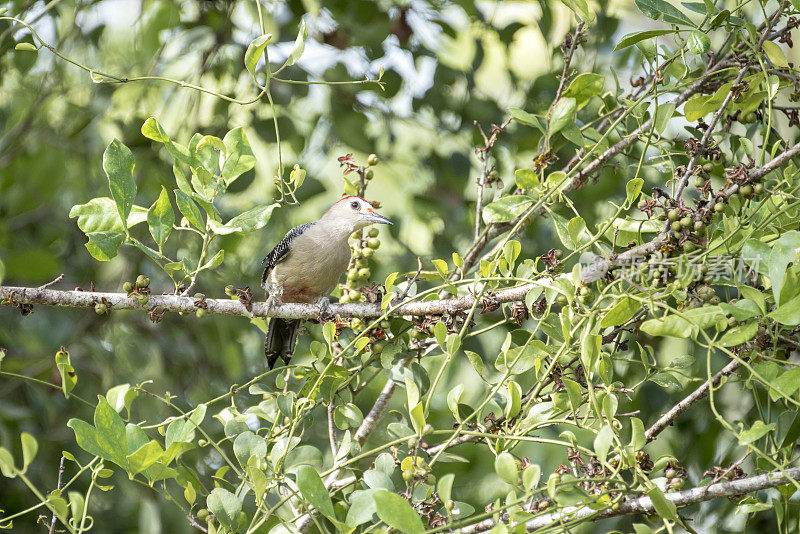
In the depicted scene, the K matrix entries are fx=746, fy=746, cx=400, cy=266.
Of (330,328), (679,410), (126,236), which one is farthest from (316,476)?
(679,410)

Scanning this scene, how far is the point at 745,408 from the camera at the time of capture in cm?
355

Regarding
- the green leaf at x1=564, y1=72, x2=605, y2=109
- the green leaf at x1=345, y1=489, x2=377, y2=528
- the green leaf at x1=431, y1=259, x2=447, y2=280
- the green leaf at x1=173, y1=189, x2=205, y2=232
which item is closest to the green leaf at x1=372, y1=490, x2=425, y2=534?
the green leaf at x1=345, y1=489, x2=377, y2=528

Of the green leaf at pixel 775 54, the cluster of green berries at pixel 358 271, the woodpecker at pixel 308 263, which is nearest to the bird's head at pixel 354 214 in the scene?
the woodpecker at pixel 308 263

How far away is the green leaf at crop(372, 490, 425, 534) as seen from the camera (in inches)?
48.3

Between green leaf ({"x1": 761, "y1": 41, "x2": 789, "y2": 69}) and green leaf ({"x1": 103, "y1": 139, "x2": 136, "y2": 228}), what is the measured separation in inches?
59.8

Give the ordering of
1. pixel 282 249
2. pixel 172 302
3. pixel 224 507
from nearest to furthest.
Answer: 1. pixel 224 507
2. pixel 172 302
3. pixel 282 249

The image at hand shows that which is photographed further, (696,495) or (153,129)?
(153,129)

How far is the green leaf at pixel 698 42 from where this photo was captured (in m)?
1.75

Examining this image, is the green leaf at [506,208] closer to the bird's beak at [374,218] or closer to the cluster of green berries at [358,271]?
the cluster of green berries at [358,271]

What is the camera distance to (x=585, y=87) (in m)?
1.96

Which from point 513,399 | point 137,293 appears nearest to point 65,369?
point 137,293

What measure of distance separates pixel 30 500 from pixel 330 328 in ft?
9.98

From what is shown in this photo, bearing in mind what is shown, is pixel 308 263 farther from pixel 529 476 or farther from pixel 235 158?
pixel 529 476

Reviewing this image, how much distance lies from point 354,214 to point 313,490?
223 cm
